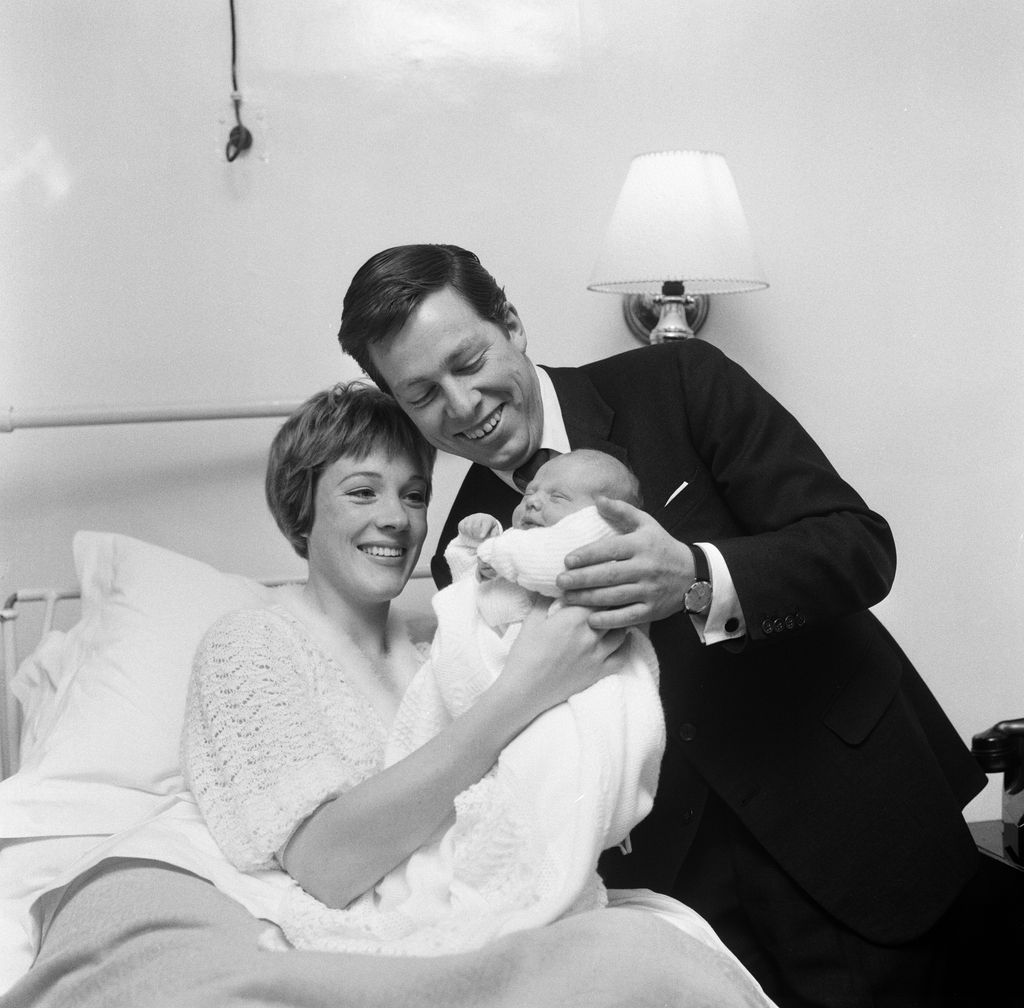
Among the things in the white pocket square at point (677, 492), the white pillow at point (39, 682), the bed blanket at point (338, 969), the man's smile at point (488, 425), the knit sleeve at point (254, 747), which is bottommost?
the white pillow at point (39, 682)

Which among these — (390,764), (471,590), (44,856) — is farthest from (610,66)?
(44,856)

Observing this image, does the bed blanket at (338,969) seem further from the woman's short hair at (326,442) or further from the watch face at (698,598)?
the woman's short hair at (326,442)

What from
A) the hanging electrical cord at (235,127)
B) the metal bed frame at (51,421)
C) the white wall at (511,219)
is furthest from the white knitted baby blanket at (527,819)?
the hanging electrical cord at (235,127)

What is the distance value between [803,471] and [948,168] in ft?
4.63

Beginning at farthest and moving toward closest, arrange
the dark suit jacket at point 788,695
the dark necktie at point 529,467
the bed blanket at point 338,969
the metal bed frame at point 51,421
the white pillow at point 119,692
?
the metal bed frame at point 51,421 → the white pillow at point 119,692 → the dark necktie at point 529,467 → the dark suit jacket at point 788,695 → the bed blanket at point 338,969

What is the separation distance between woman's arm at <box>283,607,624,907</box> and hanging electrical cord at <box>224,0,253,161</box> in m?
1.43

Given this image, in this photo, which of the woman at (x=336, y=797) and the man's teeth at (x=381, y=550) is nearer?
the woman at (x=336, y=797)

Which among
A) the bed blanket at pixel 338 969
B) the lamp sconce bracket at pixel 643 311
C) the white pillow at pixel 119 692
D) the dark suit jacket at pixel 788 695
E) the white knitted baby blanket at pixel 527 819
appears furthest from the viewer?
the lamp sconce bracket at pixel 643 311

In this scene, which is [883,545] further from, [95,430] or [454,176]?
[95,430]

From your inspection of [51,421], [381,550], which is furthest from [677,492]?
[51,421]

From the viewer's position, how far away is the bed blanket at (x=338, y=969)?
107cm

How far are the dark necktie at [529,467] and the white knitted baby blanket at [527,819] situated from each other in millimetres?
255

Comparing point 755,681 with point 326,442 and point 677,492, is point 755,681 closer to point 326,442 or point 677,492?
point 677,492

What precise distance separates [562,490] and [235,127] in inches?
53.6
